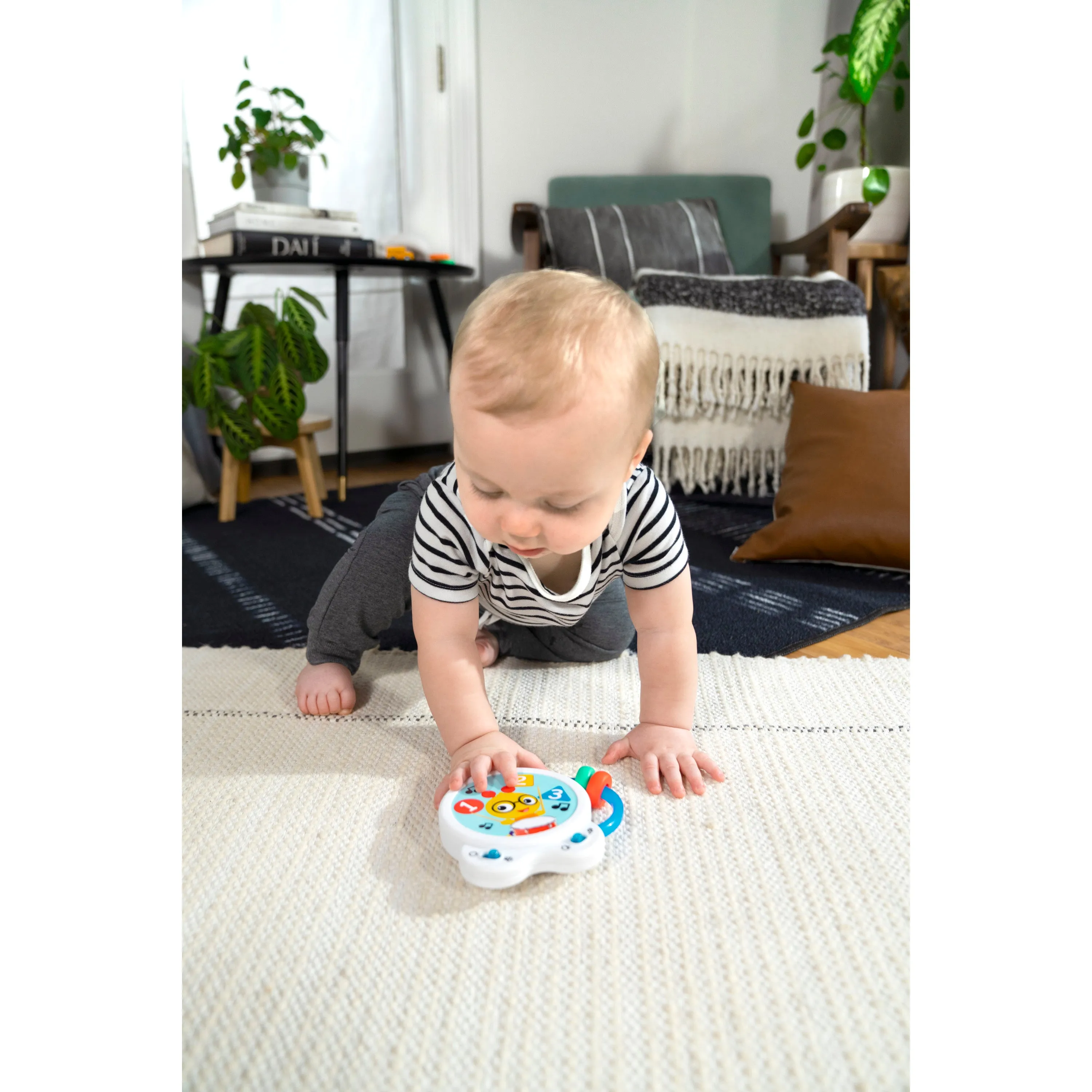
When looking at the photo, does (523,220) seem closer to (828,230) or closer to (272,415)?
(828,230)

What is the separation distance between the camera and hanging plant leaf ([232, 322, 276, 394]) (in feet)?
5.09

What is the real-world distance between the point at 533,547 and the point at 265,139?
1711 mm

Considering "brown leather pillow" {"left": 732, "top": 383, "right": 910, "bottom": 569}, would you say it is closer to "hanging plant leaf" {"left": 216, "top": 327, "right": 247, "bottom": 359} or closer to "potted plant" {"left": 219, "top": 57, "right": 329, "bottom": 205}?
"hanging plant leaf" {"left": 216, "top": 327, "right": 247, "bottom": 359}

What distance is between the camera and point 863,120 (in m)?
2.02

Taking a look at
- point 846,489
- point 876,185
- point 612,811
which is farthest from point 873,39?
point 612,811

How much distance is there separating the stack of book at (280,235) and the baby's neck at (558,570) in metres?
1.19

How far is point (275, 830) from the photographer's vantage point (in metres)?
0.59

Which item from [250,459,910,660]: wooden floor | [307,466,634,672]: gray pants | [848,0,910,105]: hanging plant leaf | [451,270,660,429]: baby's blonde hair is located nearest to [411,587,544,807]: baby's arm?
[307,466,634,672]: gray pants

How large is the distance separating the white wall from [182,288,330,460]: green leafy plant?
0.96 m
